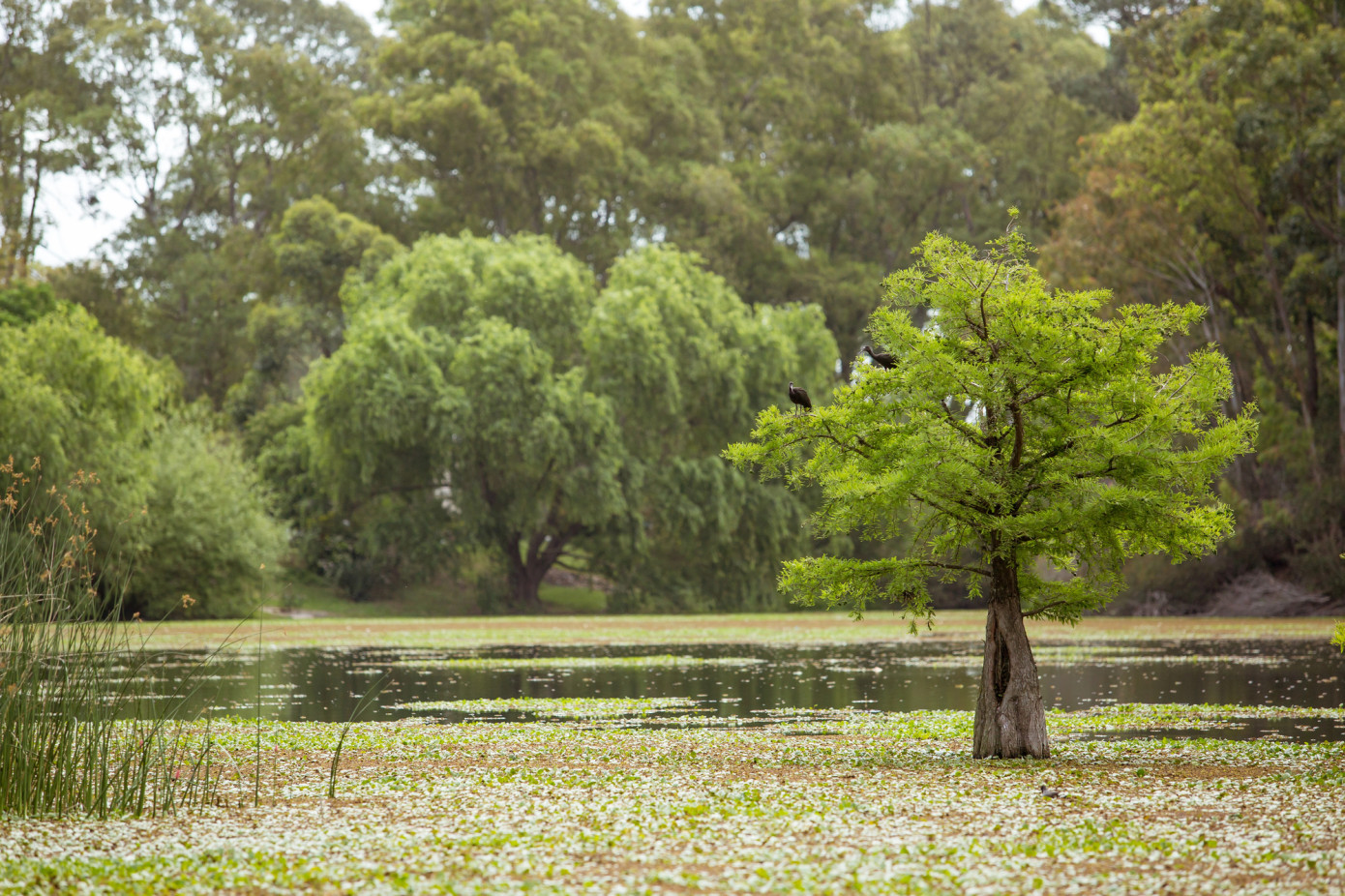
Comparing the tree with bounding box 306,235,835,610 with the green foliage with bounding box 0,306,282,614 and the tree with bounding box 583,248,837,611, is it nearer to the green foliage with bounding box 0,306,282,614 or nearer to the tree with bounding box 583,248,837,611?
the tree with bounding box 583,248,837,611

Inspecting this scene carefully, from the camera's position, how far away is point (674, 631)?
127ft

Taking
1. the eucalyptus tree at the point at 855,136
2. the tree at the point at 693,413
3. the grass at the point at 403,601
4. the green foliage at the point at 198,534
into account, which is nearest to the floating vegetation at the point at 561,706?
the green foliage at the point at 198,534

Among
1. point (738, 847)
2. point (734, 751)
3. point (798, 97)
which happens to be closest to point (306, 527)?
point (798, 97)

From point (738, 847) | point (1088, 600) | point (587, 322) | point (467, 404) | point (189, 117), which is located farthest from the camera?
point (189, 117)

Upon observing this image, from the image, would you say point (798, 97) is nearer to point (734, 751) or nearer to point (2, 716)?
point (734, 751)

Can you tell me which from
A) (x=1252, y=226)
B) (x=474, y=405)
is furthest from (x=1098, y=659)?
(x=474, y=405)

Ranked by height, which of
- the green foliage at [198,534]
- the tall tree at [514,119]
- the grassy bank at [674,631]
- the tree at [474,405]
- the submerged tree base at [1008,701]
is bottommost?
the grassy bank at [674,631]

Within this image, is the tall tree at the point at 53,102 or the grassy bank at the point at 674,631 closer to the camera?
the grassy bank at the point at 674,631

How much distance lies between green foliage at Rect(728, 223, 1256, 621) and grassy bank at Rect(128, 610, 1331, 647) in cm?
1859

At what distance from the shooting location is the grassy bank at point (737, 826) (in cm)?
788

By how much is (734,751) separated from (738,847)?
193 inches

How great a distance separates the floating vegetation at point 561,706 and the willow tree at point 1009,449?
4655 mm

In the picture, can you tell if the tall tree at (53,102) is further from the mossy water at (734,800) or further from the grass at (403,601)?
the mossy water at (734,800)

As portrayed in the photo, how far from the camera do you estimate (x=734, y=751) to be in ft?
44.6
